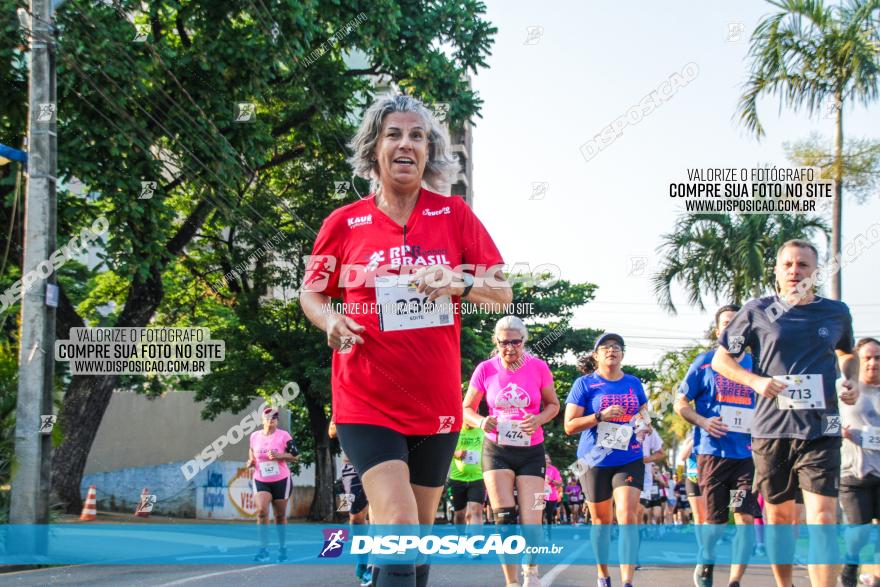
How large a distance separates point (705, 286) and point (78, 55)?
16599 mm

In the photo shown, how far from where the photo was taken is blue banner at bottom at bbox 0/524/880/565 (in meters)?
5.01

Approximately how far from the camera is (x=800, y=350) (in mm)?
6309

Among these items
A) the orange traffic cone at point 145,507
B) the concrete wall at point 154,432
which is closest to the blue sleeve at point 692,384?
the orange traffic cone at point 145,507

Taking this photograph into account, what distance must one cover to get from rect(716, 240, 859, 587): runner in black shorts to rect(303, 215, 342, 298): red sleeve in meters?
2.86

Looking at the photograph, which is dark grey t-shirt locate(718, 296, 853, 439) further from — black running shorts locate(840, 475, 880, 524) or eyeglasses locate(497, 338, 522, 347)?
black running shorts locate(840, 475, 880, 524)

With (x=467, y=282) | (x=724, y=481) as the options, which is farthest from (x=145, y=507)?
(x=467, y=282)

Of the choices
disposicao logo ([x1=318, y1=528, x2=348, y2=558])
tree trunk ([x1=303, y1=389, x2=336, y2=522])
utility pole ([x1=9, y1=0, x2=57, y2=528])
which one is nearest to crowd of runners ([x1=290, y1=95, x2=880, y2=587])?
disposicao logo ([x1=318, y1=528, x2=348, y2=558])

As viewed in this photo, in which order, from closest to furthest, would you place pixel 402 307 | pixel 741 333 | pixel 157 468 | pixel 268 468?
pixel 402 307, pixel 741 333, pixel 268 468, pixel 157 468

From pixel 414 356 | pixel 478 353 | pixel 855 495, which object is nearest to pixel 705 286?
pixel 478 353

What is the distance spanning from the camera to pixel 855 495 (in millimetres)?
8602

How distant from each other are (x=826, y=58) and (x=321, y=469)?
63.7 ft

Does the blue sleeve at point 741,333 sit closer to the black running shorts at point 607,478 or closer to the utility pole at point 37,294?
the black running shorts at point 607,478

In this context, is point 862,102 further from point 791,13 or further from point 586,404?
point 586,404

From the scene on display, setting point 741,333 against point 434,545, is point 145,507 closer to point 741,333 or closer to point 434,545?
point 741,333
